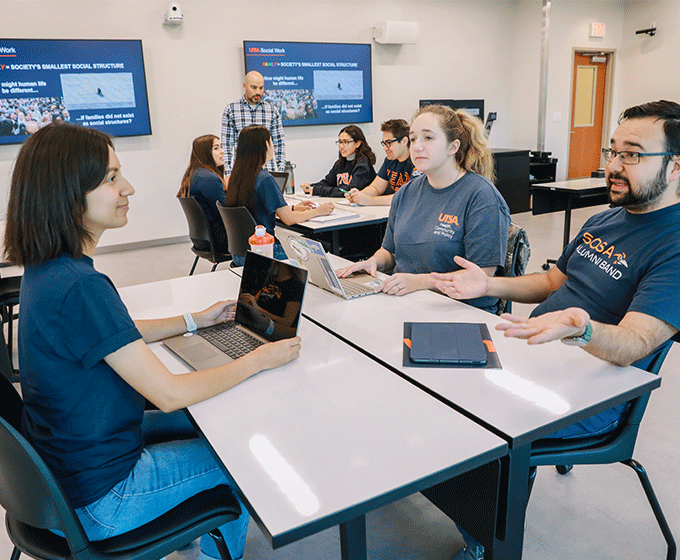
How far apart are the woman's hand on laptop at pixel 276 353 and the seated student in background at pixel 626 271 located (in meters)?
0.50

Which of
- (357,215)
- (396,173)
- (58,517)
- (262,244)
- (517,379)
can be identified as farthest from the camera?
(396,173)

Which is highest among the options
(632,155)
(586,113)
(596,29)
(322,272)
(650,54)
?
(596,29)

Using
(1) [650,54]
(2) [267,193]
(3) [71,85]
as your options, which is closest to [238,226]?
(2) [267,193]

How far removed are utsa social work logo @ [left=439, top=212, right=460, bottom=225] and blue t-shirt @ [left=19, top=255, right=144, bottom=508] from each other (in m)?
1.35

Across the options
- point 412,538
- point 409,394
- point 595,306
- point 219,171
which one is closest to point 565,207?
point 219,171

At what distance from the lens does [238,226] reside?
3.31 m

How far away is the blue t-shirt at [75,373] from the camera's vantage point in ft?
3.48

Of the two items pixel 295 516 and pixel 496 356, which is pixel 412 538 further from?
pixel 295 516

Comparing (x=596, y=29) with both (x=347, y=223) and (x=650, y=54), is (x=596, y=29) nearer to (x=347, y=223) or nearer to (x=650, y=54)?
(x=650, y=54)

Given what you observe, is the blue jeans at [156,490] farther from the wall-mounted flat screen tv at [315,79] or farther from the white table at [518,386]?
the wall-mounted flat screen tv at [315,79]

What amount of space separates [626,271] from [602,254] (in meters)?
0.11

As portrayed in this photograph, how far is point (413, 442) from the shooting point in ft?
3.35

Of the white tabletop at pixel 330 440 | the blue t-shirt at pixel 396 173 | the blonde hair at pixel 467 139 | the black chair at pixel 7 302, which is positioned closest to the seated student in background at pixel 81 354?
the white tabletop at pixel 330 440

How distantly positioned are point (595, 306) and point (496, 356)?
408mm
